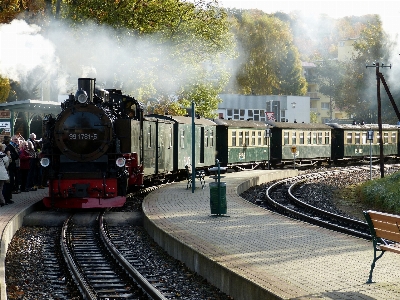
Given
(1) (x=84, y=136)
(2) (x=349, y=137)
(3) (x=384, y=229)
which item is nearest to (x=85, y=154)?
(1) (x=84, y=136)

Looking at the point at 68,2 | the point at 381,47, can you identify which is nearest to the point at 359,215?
the point at 68,2

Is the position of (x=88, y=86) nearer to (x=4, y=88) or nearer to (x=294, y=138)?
(x=4, y=88)

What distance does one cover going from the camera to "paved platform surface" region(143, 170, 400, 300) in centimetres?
916

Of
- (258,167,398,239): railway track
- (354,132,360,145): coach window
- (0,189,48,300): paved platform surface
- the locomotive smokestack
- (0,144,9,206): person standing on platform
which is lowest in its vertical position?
(258,167,398,239): railway track

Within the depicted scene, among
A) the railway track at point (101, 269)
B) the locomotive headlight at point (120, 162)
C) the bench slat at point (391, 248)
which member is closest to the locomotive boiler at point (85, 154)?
the locomotive headlight at point (120, 162)

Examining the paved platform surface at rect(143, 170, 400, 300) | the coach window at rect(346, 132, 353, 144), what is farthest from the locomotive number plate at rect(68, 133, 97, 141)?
the coach window at rect(346, 132, 353, 144)

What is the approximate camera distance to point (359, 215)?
23.2 meters

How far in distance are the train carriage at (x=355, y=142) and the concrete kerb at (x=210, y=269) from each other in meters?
37.0

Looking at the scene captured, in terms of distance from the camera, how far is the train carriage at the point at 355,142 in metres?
52.0

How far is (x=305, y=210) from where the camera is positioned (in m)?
23.4

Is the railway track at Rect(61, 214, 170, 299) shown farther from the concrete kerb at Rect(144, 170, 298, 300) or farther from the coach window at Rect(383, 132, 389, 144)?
the coach window at Rect(383, 132, 389, 144)

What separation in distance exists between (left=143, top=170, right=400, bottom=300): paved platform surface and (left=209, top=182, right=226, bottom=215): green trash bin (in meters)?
0.25

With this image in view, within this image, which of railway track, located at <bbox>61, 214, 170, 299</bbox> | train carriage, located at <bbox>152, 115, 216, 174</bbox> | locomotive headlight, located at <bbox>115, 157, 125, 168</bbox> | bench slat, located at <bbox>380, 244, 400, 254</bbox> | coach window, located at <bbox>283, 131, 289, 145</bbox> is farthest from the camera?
coach window, located at <bbox>283, 131, 289, 145</bbox>

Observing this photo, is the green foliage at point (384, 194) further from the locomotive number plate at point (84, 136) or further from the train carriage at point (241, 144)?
the train carriage at point (241, 144)
